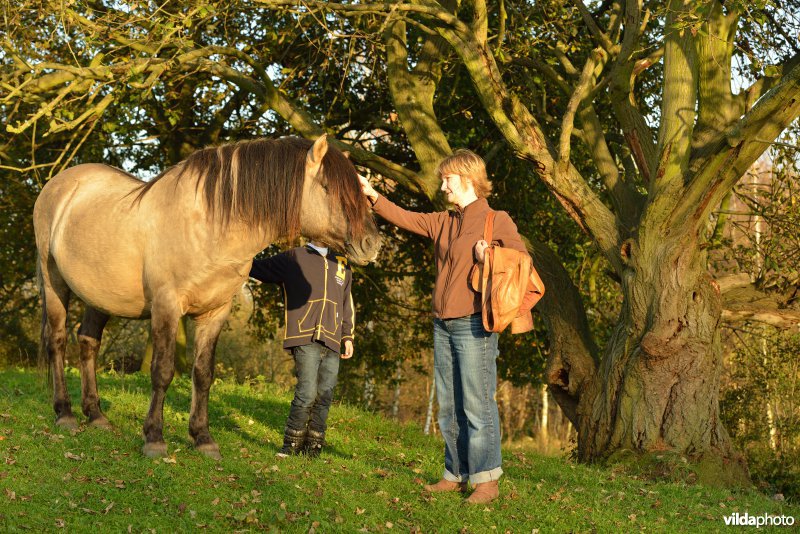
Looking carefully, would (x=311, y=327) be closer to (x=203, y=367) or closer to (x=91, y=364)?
(x=203, y=367)

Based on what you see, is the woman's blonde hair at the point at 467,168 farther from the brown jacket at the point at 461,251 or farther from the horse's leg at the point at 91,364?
the horse's leg at the point at 91,364

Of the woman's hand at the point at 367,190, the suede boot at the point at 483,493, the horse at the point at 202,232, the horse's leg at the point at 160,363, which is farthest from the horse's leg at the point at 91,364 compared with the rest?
the suede boot at the point at 483,493

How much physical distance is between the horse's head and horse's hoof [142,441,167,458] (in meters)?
2.00

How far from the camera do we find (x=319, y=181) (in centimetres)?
594

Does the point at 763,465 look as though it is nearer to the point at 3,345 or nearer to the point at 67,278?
the point at 67,278

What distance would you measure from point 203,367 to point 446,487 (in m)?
2.26

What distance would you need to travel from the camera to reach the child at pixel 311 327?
6453mm

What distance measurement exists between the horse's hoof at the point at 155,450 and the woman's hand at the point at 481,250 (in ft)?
9.57

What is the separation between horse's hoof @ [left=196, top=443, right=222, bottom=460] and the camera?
20.6ft

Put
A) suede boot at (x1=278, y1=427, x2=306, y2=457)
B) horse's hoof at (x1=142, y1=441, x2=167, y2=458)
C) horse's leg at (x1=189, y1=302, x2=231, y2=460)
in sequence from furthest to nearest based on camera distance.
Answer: suede boot at (x1=278, y1=427, x2=306, y2=457) → horse's leg at (x1=189, y1=302, x2=231, y2=460) → horse's hoof at (x1=142, y1=441, x2=167, y2=458)

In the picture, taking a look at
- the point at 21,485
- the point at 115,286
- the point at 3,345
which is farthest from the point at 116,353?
the point at 21,485

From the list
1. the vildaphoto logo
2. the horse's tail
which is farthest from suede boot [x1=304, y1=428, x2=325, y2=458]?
the vildaphoto logo

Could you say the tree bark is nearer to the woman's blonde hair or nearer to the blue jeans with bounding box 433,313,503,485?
the blue jeans with bounding box 433,313,503,485

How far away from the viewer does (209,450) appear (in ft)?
20.8
